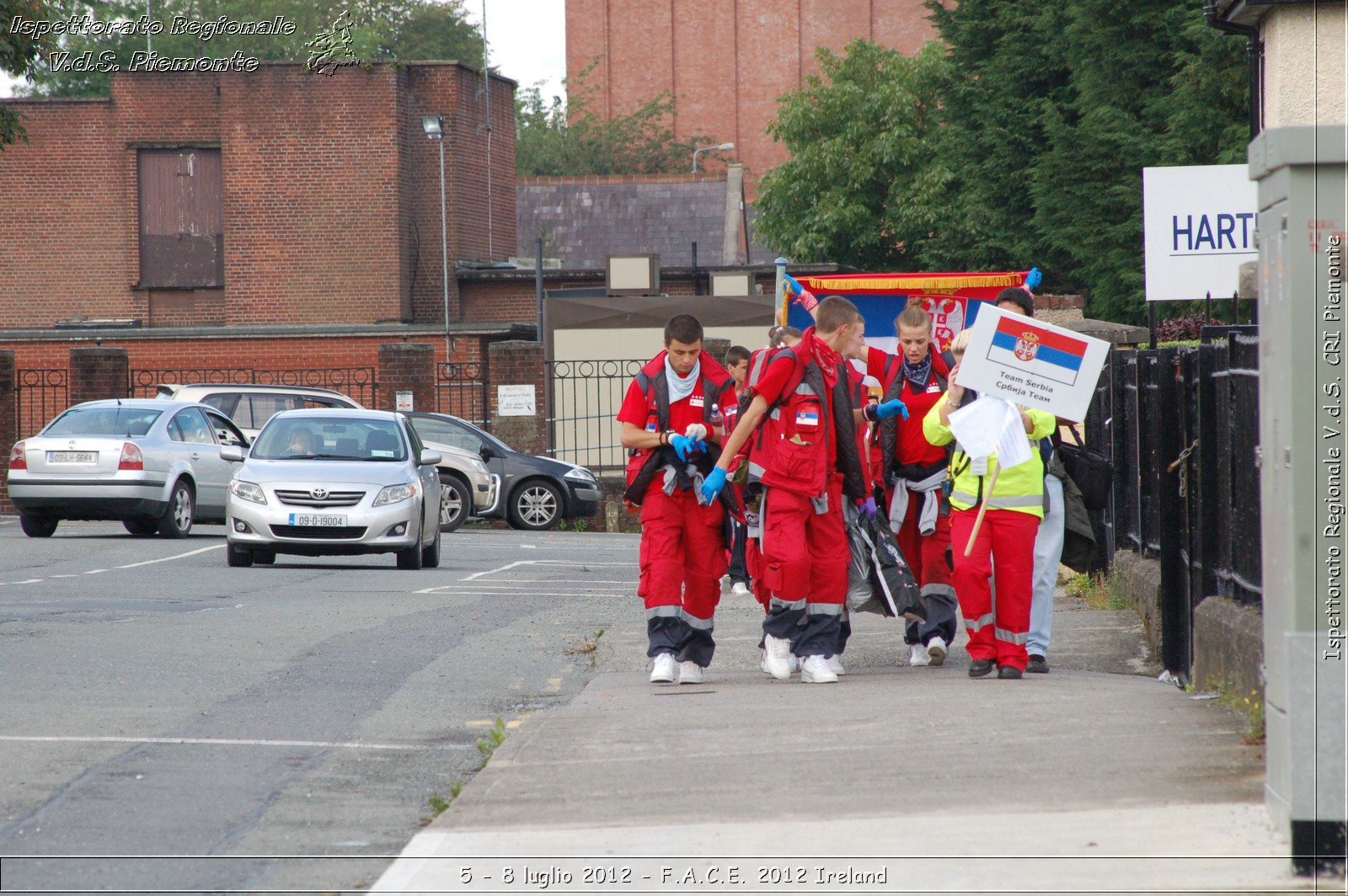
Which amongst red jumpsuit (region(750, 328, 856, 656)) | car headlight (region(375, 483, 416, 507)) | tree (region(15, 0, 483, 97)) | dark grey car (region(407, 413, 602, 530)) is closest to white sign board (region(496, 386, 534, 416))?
dark grey car (region(407, 413, 602, 530))

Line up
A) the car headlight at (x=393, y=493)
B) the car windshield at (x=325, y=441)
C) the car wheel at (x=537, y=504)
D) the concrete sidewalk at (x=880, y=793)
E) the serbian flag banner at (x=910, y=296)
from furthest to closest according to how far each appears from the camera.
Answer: the car wheel at (x=537, y=504), the car windshield at (x=325, y=441), the car headlight at (x=393, y=493), the serbian flag banner at (x=910, y=296), the concrete sidewalk at (x=880, y=793)

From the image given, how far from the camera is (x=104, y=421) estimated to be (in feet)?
63.5

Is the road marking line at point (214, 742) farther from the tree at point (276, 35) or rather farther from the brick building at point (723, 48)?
the brick building at point (723, 48)

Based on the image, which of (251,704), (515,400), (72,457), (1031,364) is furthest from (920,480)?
(515,400)

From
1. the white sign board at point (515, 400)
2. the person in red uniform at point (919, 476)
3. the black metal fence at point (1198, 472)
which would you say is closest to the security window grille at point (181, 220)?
the white sign board at point (515, 400)

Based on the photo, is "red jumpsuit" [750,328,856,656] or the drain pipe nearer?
"red jumpsuit" [750,328,856,656]

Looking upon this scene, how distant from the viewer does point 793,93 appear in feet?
171

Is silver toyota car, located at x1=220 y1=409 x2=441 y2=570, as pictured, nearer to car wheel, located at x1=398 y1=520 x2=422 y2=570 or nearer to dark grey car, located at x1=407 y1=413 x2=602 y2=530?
car wheel, located at x1=398 y1=520 x2=422 y2=570

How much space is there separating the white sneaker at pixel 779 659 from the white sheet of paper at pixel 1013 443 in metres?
1.42

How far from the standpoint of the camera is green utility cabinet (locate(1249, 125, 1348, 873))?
435cm

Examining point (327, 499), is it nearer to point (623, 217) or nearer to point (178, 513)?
point (178, 513)

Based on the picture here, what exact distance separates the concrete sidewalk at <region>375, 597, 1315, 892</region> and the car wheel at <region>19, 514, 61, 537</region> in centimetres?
1353

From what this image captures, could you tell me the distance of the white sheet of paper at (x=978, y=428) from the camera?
7.80 m

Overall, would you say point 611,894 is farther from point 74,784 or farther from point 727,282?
point 727,282
